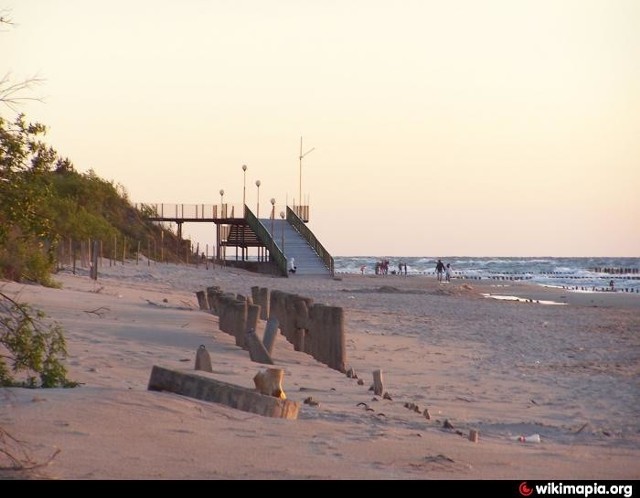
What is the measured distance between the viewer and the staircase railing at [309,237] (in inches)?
2409

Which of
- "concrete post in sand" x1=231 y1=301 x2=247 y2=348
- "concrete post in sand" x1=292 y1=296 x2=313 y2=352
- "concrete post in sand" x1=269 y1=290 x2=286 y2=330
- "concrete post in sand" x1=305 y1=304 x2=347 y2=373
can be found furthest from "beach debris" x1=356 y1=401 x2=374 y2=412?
"concrete post in sand" x1=269 y1=290 x2=286 y2=330

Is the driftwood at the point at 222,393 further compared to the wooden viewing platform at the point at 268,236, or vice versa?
the wooden viewing platform at the point at 268,236

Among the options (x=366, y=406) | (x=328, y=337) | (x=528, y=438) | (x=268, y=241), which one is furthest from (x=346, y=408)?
(x=268, y=241)

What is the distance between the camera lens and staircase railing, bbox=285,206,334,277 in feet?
201

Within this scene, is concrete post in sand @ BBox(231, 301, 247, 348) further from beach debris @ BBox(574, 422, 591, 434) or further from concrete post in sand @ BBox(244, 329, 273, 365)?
beach debris @ BBox(574, 422, 591, 434)

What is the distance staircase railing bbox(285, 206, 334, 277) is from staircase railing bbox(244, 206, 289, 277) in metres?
2.51

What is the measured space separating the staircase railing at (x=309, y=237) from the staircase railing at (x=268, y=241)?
2.51m

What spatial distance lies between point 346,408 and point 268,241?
1963 inches

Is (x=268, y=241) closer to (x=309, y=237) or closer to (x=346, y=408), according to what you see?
(x=309, y=237)

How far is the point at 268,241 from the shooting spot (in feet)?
200

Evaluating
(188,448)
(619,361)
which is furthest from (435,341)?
(188,448)

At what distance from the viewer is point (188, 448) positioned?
789 cm

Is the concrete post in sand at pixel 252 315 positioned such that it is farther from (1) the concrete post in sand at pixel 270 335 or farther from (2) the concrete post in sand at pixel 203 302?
(2) the concrete post in sand at pixel 203 302
